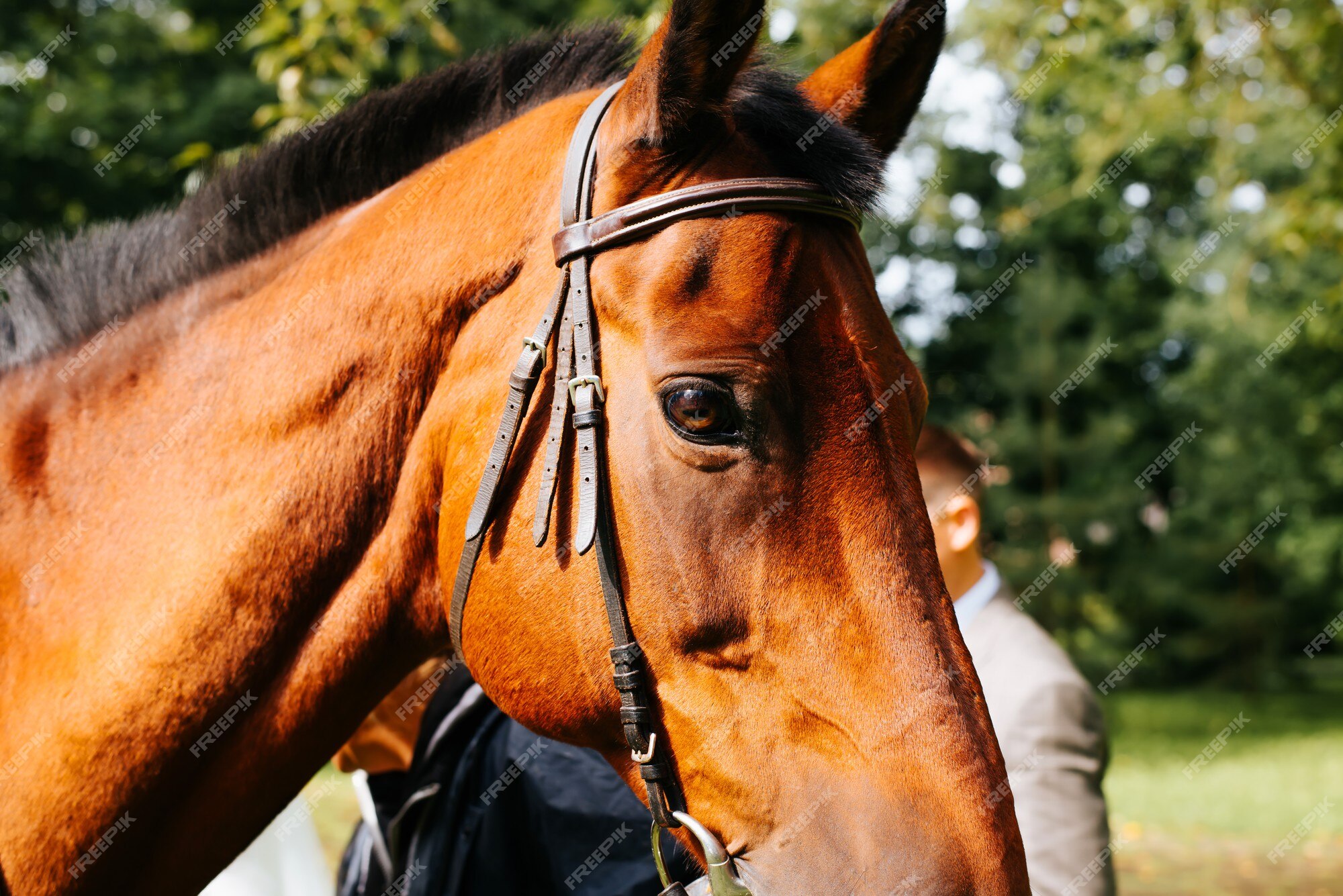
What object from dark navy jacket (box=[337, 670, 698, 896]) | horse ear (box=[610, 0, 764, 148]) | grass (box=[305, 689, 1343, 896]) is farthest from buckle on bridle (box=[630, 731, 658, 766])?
grass (box=[305, 689, 1343, 896])

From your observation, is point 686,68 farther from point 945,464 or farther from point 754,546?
point 945,464

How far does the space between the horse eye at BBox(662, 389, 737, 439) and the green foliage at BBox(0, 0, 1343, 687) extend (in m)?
2.82

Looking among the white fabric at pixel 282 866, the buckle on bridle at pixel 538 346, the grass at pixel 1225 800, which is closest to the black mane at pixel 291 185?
the buckle on bridle at pixel 538 346

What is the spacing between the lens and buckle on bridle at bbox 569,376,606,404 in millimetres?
1741

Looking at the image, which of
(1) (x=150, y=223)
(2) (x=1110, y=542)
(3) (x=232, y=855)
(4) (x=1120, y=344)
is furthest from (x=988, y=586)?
(4) (x=1120, y=344)

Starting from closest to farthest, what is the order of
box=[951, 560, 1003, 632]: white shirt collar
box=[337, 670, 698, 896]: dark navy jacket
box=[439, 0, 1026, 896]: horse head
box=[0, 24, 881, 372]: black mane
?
box=[439, 0, 1026, 896]: horse head → box=[0, 24, 881, 372]: black mane → box=[337, 670, 698, 896]: dark navy jacket → box=[951, 560, 1003, 632]: white shirt collar

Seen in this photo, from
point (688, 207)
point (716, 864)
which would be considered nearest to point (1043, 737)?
point (716, 864)

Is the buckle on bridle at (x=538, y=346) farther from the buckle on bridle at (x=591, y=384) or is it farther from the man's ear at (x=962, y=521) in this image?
the man's ear at (x=962, y=521)

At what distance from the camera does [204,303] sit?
215cm

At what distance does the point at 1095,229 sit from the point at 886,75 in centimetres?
3180

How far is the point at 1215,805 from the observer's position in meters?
13.4

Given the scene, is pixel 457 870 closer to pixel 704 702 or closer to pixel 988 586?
pixel 704 702

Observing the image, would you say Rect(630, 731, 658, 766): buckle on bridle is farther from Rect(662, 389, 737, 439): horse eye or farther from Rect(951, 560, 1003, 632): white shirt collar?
Rect(951, 560, 1003, 632): white shirt collar

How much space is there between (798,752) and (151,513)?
1.34 m
